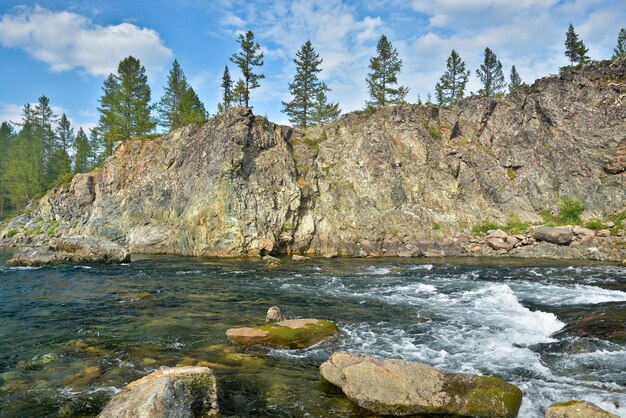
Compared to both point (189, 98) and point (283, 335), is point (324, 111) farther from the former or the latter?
point (283, 335)

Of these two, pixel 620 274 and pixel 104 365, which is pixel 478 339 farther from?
pixel 620 274

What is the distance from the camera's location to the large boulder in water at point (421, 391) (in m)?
7.21

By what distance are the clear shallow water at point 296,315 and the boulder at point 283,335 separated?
434 mm

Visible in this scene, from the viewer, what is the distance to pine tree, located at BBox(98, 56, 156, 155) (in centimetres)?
5541

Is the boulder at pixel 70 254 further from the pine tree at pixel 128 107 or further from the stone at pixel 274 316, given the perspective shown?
the pine tree at pixel 128 107

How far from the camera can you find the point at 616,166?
1555 inches

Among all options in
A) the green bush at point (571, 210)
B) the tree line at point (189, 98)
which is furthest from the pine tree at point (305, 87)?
the green bush at point (571, 210)

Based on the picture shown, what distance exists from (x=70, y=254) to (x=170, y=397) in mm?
28441

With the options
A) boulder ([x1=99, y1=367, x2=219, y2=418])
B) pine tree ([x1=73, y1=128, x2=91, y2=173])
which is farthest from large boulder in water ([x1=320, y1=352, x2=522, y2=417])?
pine tree ([x1=73, y1=128, x2=91, y2=173])

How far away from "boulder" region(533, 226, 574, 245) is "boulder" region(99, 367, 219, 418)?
3582 cm

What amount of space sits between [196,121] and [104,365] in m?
43.2

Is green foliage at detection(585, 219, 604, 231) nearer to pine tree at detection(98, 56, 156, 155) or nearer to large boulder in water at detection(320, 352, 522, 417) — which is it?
large boulder in water at detection(320, 352, 522, 417)

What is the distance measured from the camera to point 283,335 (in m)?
11.3

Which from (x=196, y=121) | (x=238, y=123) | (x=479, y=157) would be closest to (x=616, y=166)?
(x=479, y=157)
